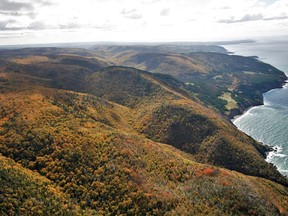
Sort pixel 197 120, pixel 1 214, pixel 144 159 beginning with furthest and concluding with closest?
pixel 197 120, pixel 144 159, pixel 1 214

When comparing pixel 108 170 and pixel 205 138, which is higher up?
pixel 108 170

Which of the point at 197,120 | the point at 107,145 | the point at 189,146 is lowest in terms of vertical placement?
the point at 189,146

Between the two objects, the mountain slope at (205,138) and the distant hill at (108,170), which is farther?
the mountain slope at (205,138)

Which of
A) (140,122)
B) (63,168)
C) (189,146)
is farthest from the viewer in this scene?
(140,122)

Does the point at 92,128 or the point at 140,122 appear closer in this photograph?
the point at 92,128

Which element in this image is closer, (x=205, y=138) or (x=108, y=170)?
(x=108, y=170)

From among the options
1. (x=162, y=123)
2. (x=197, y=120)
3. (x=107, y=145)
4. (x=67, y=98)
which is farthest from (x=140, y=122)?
(x=107, y=145)

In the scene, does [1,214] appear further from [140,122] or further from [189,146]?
[140,122]

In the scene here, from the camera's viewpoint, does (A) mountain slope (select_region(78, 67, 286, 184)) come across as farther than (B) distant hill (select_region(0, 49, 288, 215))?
Yes

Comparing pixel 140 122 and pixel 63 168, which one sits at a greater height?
pixel 63 168

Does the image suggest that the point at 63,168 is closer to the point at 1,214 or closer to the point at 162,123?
the point at 1,214

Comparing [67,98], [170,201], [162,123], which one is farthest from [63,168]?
[162,123]
